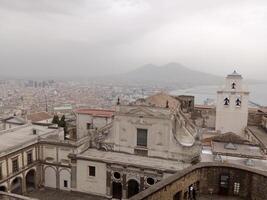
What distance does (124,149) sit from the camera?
2612 centimetres

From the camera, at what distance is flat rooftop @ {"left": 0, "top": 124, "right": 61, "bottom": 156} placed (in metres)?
24.5

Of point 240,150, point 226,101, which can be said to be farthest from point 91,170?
point 226,101

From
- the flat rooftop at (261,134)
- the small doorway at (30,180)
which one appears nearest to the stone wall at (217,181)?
the flat rooftop at (261,134)

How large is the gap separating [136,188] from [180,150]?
5.00 m

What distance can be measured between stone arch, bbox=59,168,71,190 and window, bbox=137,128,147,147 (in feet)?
23.6

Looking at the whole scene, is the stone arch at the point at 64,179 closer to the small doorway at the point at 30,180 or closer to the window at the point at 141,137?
the small doorway at the point at 30,180

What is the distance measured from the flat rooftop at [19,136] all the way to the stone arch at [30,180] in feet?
9.80

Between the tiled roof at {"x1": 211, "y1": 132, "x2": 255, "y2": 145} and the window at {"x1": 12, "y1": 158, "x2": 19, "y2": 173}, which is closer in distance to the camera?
the window at {"x1": 12, "y1": 158, "x2": 19, "y2": 173}

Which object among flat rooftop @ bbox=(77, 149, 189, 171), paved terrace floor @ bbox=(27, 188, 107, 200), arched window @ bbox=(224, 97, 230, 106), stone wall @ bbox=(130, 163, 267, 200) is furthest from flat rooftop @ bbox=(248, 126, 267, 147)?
stone wall @ bbox=(130, 163, 267, 200)

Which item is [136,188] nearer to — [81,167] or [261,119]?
[81,167]

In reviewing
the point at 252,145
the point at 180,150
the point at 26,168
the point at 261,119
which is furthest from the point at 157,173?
the point at 261,119

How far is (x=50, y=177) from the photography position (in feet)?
90.0

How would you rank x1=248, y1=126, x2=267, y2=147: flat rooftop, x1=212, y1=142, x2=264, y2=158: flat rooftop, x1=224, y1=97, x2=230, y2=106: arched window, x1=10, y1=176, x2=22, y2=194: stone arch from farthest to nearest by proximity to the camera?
x1=224, y1=97, x2=230, y2=106: arched window < x1=248, y1=126, x2=267, y2=147: flat rooftop < x1=10, y1=176, x2=22, y2=194: stone arch < x1=212, y1=142, x2=264, y2=158: flat rooftop

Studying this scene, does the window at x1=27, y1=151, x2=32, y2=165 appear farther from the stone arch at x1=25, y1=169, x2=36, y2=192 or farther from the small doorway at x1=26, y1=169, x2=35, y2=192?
the small doorway at x1=26, y1=169, x2=35, y2=192
